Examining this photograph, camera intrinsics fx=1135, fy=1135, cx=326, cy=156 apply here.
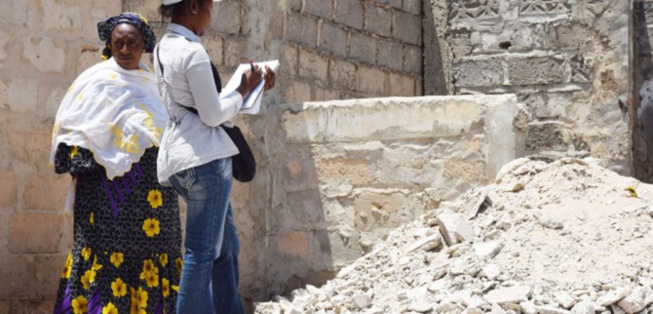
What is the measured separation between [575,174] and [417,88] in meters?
3.52

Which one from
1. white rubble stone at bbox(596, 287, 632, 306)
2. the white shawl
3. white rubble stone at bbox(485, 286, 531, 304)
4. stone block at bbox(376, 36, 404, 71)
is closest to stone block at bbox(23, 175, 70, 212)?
the white shawl

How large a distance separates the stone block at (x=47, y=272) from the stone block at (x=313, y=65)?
1.97m

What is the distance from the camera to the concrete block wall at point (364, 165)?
5918mm

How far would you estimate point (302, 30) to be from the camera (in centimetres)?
687

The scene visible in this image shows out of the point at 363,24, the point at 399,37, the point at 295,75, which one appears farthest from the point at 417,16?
the point at 295,75

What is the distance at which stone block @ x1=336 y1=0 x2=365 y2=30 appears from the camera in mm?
7583

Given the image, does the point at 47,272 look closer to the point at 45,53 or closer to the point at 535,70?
the point at 45,53

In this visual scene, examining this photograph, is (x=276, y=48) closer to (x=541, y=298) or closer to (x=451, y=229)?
(x=451, y=229)

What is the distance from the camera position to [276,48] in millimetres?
6527

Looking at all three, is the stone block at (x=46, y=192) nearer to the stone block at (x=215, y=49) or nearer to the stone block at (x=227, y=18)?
the stone block at (x=215, y=49)

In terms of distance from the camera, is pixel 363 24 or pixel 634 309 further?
pixel 363 24

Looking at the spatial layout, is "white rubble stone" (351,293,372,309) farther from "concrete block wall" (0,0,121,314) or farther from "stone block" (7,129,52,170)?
"stone block" (7,129,52,170)

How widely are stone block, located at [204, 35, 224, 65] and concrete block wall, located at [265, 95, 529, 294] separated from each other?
416 millimetres

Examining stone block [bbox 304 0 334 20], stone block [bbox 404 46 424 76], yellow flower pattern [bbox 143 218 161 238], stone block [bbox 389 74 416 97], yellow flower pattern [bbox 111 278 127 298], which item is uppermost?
stone block [bbox 304 0 334 20]
